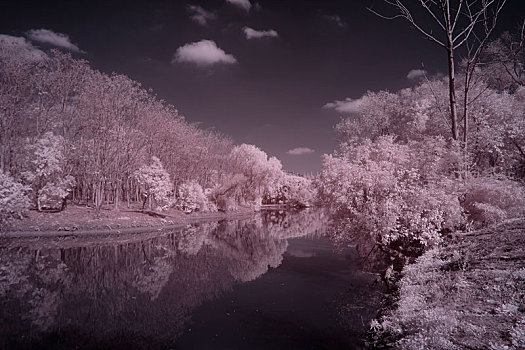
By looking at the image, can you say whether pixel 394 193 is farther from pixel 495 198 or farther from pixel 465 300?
pixel 465 300

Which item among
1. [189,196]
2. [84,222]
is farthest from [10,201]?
[189,196]

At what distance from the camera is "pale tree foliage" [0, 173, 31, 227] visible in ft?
109

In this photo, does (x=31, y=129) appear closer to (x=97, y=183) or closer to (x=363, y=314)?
(x=97, y=183)

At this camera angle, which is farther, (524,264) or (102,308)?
(102,308)

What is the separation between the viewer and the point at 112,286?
20375 millimetres

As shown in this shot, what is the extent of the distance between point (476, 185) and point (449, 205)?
3253mm

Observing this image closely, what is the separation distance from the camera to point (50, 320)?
14562 millimetres

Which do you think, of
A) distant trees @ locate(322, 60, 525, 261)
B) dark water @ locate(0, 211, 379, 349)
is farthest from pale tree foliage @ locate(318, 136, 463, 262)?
dark water @ locate(0, 211, 379, 349)

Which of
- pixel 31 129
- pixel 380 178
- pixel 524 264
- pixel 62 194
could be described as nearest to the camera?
pixel 524 264

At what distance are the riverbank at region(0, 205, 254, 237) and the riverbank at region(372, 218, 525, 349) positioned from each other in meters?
35.0

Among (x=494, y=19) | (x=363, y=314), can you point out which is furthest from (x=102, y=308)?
(x=494, y=19)

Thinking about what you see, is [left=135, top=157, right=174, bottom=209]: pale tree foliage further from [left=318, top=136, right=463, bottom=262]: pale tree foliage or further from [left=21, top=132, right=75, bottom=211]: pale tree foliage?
[left=318, top=136, right=463, bottom=262]: pale tree foliage

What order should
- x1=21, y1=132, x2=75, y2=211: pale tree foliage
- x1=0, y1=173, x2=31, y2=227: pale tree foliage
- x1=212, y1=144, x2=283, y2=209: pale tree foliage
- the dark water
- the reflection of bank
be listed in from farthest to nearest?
x1=212, y1=144, x2=283, y2=209: pale tree foliage → x1=21, y1=132, x2=75, y2=211: pale tree foliage → x1=0, y1=173, x2=31, y2=227: pale tree foliage → the reflection of bank → the dark water

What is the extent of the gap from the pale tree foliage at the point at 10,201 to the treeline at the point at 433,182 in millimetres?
31333
